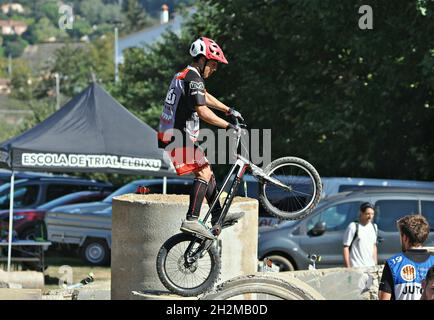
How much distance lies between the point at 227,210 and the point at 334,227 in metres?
7.95

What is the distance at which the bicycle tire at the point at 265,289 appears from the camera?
6.07 metres

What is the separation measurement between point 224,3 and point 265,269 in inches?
629

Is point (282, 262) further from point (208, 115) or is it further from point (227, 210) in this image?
point (208, 115)

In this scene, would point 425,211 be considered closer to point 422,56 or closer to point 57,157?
point 422,56

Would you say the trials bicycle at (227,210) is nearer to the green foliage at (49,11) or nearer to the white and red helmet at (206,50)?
the white and red helmet at (206,50)

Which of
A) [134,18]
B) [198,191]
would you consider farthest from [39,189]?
[134,18]

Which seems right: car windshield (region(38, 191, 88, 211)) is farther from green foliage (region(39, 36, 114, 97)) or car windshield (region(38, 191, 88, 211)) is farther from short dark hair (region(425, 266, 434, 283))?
green foliage (region(39, 36, 114, 97))

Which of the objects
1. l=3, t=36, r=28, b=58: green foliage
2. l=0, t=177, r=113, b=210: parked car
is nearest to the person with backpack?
l=0, t=177, r=113, b=210: parked car

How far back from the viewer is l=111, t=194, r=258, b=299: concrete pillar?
935cm

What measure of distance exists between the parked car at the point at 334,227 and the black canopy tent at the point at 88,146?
225 centimetres

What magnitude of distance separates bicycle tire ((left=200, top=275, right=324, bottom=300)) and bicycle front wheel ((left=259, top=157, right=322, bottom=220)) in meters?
2.36

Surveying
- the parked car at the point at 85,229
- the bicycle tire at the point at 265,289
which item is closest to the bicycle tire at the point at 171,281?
the bicycle tire at the point at 265,289
